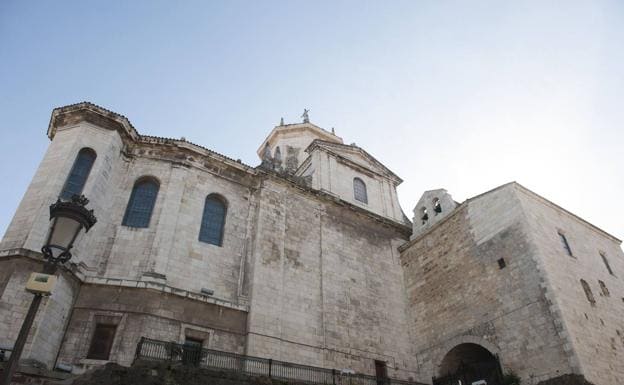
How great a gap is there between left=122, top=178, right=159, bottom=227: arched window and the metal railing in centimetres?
544

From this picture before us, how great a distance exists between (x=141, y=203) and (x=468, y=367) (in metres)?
14.5

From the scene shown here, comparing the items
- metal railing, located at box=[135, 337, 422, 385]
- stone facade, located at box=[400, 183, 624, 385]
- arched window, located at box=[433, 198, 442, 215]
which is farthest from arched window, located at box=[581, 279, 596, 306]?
metal railing, located at box=[135, 337, 422, 385]

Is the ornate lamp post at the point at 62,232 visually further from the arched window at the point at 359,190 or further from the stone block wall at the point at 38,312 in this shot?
the arched window at the point at 359,190

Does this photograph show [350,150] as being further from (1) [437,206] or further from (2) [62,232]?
(2) [62,232]

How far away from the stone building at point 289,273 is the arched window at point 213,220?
6cm

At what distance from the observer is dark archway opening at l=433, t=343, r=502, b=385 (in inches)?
620

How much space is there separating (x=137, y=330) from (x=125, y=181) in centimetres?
657

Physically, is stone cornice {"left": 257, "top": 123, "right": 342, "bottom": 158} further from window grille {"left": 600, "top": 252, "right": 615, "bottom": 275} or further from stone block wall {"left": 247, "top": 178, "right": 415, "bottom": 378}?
window grille {"left": 600, "top": 252, "right": 615, "bottom": 275}

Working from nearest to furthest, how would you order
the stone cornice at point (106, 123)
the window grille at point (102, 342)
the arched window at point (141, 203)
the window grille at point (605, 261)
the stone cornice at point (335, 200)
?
the window grille at point (102, 342) < the arched window at point (141, 203) < the stone cornice at point (106, 123) < the window grille at point (605, 261) < the stone cornice at point (335, 200)

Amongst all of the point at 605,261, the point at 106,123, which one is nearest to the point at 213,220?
the point at 106,123

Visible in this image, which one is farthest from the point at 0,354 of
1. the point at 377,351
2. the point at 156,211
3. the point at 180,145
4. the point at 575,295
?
the point at 575,295

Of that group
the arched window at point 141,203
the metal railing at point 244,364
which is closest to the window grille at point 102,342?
the metal railing at point 244,364

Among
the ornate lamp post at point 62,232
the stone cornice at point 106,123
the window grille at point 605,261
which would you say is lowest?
the ornate lamp post at point 62,232

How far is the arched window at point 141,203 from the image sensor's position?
17.0 m
